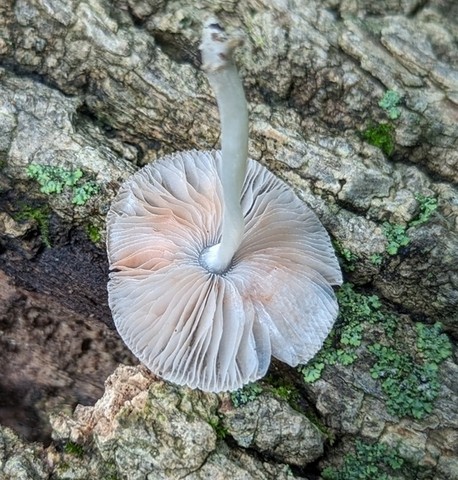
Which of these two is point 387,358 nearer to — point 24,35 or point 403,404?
point 403,404

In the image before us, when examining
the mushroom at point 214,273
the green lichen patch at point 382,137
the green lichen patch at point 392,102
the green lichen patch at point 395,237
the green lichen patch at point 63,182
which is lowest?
the green lichen patch at point 63,182

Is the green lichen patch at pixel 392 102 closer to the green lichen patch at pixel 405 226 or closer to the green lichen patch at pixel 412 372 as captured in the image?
the green lichen patch at pixel 405 226

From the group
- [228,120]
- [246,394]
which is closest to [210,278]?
[246,394]

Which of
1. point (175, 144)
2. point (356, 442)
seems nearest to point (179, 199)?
point (175, 144)

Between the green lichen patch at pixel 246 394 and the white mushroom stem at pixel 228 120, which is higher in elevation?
the white mushroom stem at pixel 228 120

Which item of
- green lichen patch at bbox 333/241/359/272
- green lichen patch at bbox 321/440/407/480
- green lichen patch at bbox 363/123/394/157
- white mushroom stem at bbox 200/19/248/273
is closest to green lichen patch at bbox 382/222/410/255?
green lichen patch at bbox 333/241/359/272

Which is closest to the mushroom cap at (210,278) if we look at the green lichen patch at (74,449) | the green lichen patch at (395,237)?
Answer: the green lichen patch at (395,237)

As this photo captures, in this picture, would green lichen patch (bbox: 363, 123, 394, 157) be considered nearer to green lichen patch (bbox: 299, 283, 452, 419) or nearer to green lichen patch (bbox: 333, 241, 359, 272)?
green lichen patch (bbox: 333, 241, 359, 272)

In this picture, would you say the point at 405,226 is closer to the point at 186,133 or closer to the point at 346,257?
the point at 346,257
